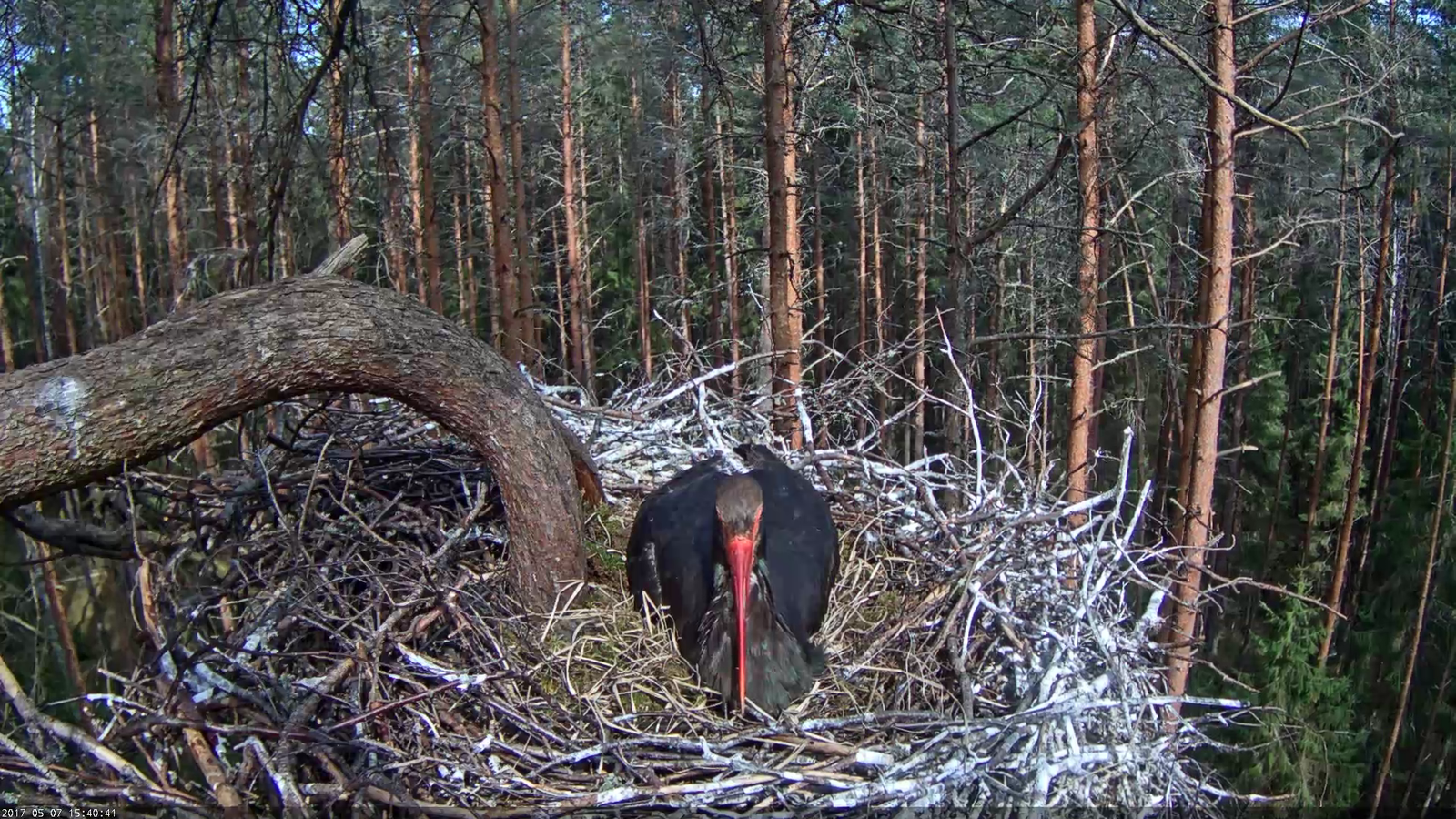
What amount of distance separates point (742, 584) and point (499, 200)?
29.1 feet

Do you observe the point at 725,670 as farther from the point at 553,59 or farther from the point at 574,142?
the point at 553,59

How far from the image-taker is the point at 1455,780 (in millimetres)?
16188

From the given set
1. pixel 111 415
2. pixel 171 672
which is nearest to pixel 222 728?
pixel 171 672

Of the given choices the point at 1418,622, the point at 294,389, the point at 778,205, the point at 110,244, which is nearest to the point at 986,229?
the point at 778,205

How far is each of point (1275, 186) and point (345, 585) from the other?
2174 centimetres

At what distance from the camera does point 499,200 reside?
448 inches

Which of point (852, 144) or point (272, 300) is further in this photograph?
point (852, 144)

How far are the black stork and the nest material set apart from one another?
0.11m

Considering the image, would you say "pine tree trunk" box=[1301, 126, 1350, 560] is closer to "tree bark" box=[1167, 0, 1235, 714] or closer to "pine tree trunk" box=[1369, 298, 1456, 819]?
"pine tree trunk" box=[1369, 298, 1456, 819]

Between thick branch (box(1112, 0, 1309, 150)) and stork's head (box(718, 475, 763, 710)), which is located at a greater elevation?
thick branch (box(1112, 0, 1309, 150))

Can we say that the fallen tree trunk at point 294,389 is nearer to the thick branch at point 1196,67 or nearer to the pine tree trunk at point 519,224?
the thick branch at point 1196,67

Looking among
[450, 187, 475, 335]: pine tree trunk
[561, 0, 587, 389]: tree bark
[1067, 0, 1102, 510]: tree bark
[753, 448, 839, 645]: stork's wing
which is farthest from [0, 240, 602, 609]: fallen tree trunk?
[450, 187, 475, 335]: pine tree trunk

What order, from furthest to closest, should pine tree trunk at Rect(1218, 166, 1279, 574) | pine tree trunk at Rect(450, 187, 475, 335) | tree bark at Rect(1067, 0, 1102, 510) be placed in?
→ pine tree trunk at Rect(450, 187, 475, 335) → pine tree trunk at Rect(1218, 166, 1279, 574) → tree bark at Rect(1067, 0, 1102, 510)

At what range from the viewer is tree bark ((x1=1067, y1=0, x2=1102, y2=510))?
29.3 feet
